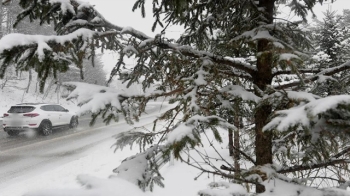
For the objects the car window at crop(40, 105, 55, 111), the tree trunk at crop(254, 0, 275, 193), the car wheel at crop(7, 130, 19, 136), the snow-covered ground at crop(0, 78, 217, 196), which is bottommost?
the snow-covered ground at crop(0, 78, 217, 196)

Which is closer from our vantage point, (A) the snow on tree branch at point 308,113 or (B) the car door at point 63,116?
(A) the snow on tree branch at point 308,113

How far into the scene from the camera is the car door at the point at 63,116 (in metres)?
14.8

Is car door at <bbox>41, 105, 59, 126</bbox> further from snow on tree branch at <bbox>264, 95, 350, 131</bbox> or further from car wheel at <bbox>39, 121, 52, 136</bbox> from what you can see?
snow on tree branch at <bbox>264, 95, 350, 131</bbox>

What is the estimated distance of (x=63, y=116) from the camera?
1513cm

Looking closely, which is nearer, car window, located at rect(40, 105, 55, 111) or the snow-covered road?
the snow-covered road

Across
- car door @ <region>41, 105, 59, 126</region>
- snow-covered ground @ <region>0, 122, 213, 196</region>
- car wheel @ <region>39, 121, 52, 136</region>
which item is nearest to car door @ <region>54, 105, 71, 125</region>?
car door @ <region>41, 105, 59, 126</region>

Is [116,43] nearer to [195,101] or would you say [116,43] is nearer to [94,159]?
[195,101]

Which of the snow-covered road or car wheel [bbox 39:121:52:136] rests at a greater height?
car wheel [bbox 39:121:52:136]

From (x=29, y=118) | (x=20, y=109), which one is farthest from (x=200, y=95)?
(x=20, y=109)

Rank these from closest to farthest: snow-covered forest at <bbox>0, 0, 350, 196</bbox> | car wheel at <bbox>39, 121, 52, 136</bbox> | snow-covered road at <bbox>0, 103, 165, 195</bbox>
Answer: snow-covered forest at <bbox>0, 0, 350, 196</bbox> → snow-covered road at <bbox>0, 103, 165, 195</bbox> → car wheel at <bbox>39, 121, 52, 136</bbox>

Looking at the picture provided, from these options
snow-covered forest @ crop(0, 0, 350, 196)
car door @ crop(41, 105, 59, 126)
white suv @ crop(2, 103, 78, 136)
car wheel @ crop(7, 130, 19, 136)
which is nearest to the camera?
snow-covered forest @ crop(0, 0, 350, 196)

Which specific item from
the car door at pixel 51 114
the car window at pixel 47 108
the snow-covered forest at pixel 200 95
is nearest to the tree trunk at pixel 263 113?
the snow-covered forest at pixel 200 95

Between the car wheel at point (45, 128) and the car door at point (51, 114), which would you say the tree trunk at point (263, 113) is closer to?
the car wheel at point (45, 128)

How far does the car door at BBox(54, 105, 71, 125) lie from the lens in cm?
1485
